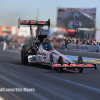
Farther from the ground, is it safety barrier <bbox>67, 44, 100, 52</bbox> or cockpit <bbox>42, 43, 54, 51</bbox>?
cockpit <bbox>42, 43, 54, 51</bbox>

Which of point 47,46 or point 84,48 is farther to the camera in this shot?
point 84,48

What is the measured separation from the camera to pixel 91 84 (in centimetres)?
860

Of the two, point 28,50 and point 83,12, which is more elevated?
point 83,12

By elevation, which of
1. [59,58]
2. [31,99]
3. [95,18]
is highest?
[95,18]

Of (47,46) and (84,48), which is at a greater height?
(47,46)

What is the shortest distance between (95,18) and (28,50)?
44701mm

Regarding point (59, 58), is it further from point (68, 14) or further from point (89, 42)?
point (68, 14)

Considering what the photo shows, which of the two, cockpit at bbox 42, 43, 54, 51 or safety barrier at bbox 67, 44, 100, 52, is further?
safety barrier at bbox 67, 44, 100, 52

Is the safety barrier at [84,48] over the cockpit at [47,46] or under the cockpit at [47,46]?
under

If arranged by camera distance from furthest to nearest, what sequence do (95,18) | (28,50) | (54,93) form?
(95,18), (28,50), (54,93)

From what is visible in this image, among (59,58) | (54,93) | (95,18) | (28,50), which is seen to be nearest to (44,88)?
(54,93)

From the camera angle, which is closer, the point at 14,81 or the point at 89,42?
the point at 14,81

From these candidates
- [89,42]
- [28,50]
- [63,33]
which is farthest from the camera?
[63,33]

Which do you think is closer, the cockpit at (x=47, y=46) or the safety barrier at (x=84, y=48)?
the cockpit at (x=47, y=46)
